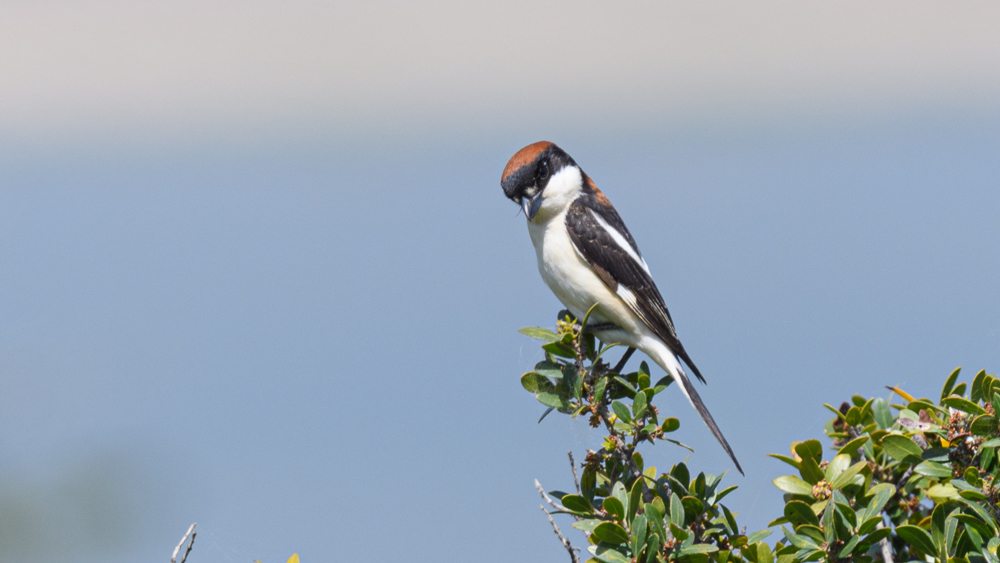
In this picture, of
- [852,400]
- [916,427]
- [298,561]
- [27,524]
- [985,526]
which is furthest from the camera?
[27,524]

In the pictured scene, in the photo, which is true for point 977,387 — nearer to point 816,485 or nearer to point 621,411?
point 816,485

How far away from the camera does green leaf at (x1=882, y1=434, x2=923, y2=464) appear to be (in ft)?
8.70

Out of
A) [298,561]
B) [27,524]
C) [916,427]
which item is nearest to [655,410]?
[916,427]

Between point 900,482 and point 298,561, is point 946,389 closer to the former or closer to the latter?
point 900,482

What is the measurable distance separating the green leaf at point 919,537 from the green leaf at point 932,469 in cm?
20

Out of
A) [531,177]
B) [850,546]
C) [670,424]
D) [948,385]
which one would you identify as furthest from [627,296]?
[850,546]

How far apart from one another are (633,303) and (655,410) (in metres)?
1.37

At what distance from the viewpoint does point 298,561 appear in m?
2.65

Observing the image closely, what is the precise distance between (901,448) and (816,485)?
28cm

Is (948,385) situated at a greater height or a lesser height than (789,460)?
greater

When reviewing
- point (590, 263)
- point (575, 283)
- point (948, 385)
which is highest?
point (590, 263)

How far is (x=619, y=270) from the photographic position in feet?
14.2

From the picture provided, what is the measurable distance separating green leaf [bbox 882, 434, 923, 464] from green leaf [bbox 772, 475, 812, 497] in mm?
267

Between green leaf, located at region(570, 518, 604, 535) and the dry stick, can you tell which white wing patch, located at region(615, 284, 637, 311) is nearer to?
the dry stick
